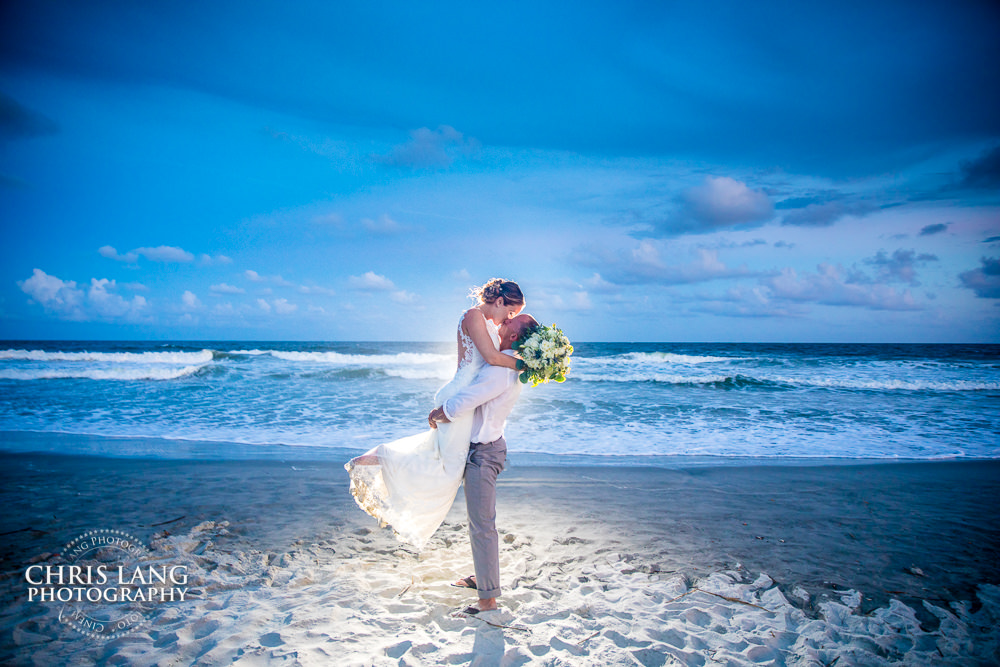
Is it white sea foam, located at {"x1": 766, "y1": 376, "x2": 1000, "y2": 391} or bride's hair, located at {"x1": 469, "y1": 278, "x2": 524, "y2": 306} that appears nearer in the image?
bride's hair, located at {"x1": 469, "y1": 278, "x2": 524, "y2": 306}

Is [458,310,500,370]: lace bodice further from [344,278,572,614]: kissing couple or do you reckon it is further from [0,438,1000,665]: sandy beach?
[0,438,1000,665]: sandy beach

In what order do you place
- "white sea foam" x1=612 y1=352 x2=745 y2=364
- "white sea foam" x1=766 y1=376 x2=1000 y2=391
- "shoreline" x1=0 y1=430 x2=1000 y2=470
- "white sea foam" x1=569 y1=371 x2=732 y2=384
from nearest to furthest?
"shoreline" x1=0 y1=430 x2=1000 y2=470 → "white sea foam" x1=766 y1=376 x2=1000 y2=391 → "white sea foam" x1=569 y1=371 x2=732 y2=384 → "white sea foam" x1=612 y1=352 x2=745 y2=364

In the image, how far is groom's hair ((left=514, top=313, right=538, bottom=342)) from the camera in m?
3.46

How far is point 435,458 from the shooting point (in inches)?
141

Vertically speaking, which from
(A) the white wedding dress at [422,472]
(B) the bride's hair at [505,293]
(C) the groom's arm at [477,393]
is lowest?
(A) the white wedding dress at [422,472]

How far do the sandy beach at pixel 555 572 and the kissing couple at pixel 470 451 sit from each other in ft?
1.66

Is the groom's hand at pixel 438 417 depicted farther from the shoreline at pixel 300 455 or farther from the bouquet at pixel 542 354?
the shoreline at pixel 300 455

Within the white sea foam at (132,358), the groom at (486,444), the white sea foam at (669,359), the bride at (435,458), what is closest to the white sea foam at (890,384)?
the white sea foam at (669,359)

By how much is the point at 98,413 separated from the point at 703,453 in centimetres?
1368

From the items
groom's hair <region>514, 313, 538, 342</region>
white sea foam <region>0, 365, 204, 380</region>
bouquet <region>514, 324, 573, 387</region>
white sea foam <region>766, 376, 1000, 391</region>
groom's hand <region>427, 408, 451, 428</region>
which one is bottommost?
white sea foam <region>766, 376, 1000, 391</region>

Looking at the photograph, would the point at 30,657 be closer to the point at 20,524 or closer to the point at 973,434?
the point at 20,524

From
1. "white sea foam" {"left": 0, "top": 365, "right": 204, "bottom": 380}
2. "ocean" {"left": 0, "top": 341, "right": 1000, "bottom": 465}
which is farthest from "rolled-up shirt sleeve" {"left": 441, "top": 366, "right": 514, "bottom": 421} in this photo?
"white sea foam" {"left": 0, "top": 365, "right": 204, "bottom": 380}

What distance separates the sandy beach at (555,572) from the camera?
2.99m

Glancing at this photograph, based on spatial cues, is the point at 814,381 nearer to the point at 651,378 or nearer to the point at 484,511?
the point at 651,378
